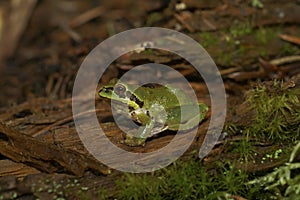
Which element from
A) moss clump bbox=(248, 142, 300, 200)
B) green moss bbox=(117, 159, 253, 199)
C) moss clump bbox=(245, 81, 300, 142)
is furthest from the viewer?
moss clump bbox=(245, 81, 300, 142)

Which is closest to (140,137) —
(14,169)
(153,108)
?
(153,108)

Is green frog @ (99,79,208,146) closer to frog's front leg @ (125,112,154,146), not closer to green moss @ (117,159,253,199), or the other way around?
frog's front leg @ (125,112,154,146)

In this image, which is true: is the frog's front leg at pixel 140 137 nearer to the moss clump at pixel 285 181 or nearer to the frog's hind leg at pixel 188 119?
the frog's hind leg at pixel 188 119

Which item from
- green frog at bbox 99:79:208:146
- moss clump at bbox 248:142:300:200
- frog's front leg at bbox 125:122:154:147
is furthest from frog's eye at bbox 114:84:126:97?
moss clump at bbox 248:142:300:200

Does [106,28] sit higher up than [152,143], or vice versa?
[106,28]

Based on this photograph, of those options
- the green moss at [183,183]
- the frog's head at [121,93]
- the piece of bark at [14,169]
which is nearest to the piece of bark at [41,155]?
the piece of bark at [14,169]

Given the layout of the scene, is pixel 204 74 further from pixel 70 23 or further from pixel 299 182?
pixel 70 23

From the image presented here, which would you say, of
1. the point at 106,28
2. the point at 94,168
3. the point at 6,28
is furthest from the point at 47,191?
the point at 6,28
